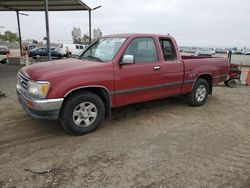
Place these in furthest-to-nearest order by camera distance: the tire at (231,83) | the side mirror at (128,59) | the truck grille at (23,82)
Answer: the tire at (231,83) → the side mirror at (128,59) → the truck grille at (23,82)

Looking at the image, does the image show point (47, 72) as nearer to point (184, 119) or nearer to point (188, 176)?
point (188, 176)

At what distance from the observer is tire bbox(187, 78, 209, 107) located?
22.5 ft

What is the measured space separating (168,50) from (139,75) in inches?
49.4

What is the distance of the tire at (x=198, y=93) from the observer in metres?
6.84

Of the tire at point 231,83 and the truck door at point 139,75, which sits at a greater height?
the truck door at point 139,75

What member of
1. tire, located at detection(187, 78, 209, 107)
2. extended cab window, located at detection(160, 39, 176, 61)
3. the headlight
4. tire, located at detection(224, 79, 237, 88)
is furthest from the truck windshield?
tire, located at detection(224, 79, 237, 88)

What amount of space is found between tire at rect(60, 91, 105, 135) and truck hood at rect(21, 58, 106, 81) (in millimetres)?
443

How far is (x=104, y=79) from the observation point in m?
4.80

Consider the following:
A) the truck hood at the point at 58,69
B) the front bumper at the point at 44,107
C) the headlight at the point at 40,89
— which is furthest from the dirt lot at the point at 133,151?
the truck hood at the point at 58,69

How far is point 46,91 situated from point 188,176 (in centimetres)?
258

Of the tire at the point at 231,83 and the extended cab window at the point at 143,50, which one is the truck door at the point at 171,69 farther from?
the tire at the point at 231,83

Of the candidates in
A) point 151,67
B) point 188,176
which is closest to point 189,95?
point 151,67

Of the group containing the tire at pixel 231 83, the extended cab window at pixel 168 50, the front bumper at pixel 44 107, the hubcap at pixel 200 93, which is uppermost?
the extended cab window at pixel 168 50

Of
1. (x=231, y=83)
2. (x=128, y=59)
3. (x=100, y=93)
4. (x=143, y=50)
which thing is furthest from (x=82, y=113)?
(x=231, y=83)
